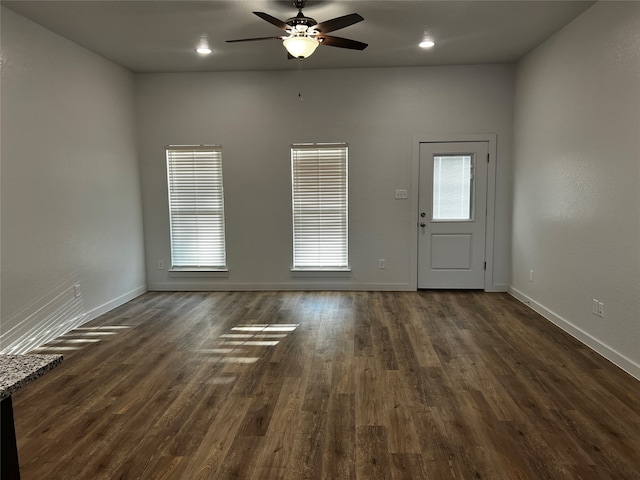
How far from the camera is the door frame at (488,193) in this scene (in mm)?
5156

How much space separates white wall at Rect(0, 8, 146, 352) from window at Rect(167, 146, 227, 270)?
54cm

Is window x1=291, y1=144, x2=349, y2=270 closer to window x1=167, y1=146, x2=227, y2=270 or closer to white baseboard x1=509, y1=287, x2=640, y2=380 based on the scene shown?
window x1=167, y1=146, x2=227, y2=270

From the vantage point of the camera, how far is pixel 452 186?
5273 millimetres

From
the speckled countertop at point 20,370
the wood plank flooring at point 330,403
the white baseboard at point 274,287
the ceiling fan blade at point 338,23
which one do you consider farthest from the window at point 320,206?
the speckled countertop at point 20,370

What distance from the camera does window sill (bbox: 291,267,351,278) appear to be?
17.9ft

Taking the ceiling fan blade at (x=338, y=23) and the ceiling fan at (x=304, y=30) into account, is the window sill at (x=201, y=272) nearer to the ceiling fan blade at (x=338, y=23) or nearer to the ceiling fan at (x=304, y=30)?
the ceiling fan at (x=304, y=30)

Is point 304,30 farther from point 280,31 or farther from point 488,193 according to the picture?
point 488,193

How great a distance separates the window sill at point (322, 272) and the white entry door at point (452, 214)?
1.02 m

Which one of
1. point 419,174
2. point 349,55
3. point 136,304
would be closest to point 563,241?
point 419,174

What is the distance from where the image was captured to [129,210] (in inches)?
203

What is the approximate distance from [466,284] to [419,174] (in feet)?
5.32

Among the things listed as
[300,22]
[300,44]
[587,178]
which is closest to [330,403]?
[300,44]

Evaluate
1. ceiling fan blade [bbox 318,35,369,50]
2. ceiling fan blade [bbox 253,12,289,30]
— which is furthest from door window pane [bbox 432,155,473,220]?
ceiling fan blade [bbox 253,12,289,30]

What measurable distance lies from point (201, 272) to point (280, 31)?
3240 millimetres
